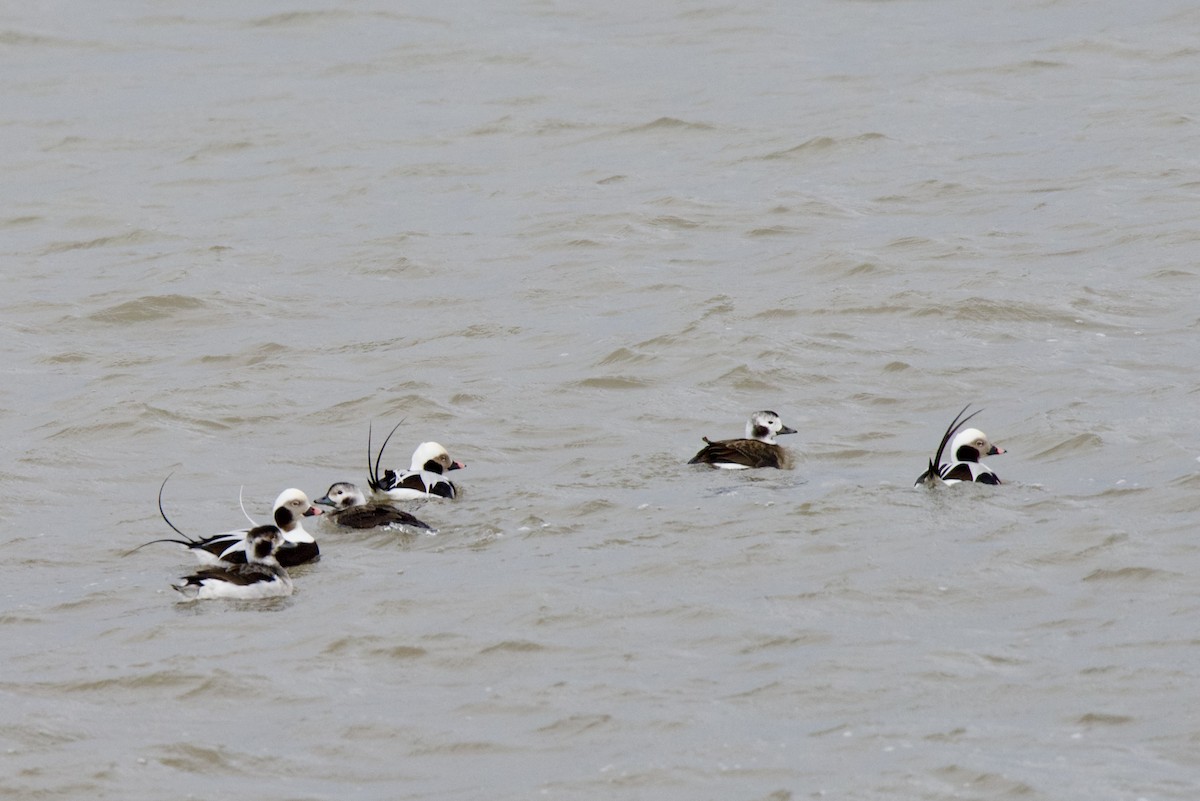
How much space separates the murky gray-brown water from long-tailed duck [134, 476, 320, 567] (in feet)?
0.67

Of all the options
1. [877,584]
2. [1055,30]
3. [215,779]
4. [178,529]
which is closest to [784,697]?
[877,584]

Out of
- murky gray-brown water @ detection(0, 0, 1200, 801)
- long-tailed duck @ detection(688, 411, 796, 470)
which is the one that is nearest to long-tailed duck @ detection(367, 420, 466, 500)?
murky gray-brown water @ detection(0, 0, 1200, 801)

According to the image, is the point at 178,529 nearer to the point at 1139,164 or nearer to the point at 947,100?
the point at 1139,164

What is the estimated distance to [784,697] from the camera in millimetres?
8016

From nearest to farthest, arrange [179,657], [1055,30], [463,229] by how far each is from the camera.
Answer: [179,657], [463,229], [1055,30]

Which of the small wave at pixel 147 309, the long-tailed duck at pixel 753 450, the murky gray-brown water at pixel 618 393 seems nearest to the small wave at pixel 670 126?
the murky gray-brown water at pixel 618 393

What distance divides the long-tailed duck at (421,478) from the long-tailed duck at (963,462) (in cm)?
281

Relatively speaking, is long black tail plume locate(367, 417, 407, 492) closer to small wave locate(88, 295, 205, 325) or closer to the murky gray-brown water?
the murky gray-brown water

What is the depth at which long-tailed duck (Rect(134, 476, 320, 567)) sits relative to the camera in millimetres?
10281

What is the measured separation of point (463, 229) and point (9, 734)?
1141 cm

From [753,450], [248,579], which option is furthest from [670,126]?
[248,579]

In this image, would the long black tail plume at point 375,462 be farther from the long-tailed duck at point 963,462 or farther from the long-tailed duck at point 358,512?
the long-tailed duck at point 963,462

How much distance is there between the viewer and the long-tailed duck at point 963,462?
435 inches

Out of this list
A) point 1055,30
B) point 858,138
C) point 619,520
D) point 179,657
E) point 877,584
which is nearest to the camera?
point 179,657
